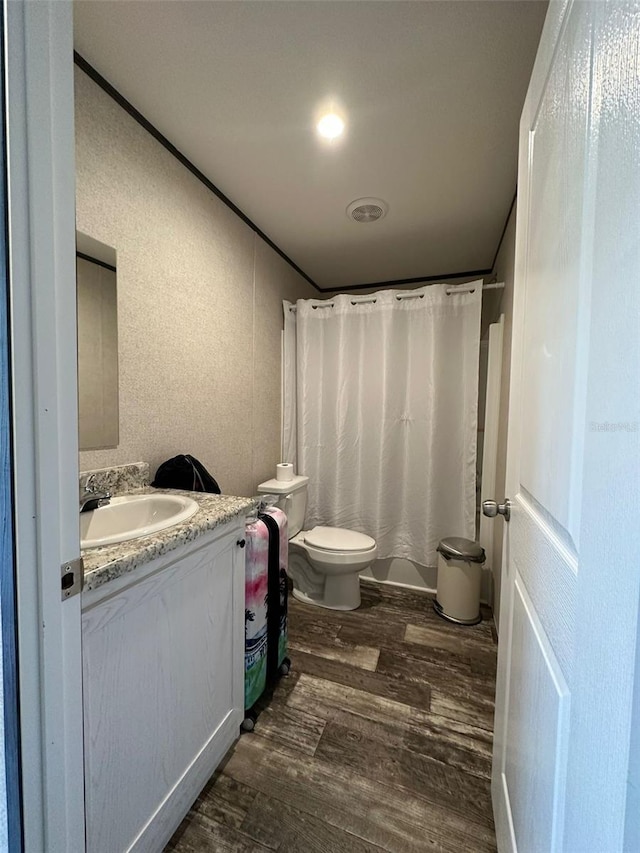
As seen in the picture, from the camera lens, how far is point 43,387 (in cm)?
45

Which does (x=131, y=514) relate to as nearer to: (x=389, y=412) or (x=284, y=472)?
(x=284, y=472)

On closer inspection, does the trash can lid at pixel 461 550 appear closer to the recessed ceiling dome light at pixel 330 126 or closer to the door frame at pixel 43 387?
the door frame at pixel 43 387

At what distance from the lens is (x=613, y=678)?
1.05ft

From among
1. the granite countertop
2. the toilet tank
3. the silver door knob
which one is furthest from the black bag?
the silver door knob

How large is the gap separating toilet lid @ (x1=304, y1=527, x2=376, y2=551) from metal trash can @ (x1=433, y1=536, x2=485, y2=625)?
476 mm

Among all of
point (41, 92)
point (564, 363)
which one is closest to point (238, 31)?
point (41, 92)

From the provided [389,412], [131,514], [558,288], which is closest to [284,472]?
[389,412]

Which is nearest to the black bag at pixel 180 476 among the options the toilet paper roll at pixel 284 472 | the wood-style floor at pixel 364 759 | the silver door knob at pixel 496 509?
the toilet paper roll at pixel 284 472

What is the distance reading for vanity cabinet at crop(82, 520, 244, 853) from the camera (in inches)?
27.5

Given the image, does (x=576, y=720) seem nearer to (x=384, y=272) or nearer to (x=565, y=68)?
(x=565, y=68)

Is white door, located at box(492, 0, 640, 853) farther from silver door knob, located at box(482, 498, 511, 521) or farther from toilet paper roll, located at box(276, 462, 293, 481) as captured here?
toilet paper roll, located at box(276, 462, 293, 481)

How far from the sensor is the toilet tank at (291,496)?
2076 millimetres

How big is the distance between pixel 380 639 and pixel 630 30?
6.96ft

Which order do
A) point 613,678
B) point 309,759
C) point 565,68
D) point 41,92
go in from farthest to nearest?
1. point 309,759
2. point 565,68
3. point 41,92
4. point 613,678
